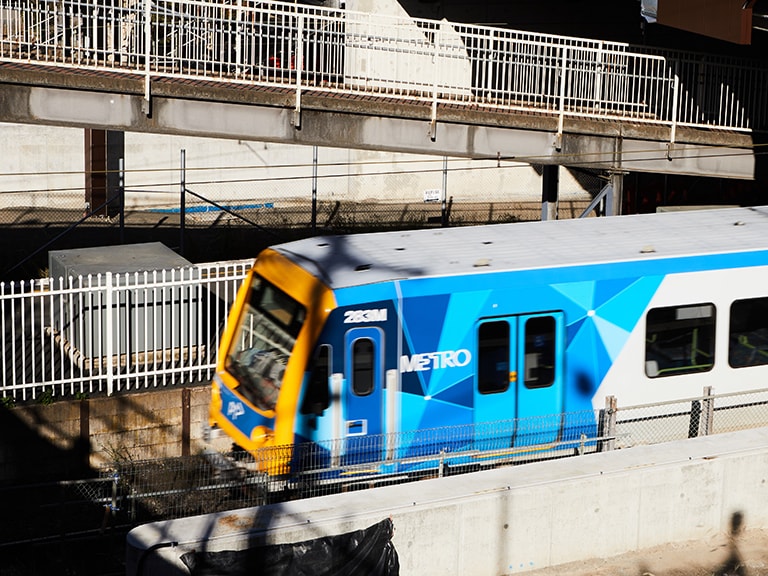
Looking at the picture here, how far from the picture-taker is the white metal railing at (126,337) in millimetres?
14461

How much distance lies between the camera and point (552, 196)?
68.4 ft

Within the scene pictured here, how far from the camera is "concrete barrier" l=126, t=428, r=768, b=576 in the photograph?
377 inches

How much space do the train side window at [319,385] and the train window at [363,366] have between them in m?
0.28

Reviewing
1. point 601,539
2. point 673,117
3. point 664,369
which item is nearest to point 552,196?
point 673,117

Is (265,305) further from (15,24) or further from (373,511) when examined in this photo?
(15,24)

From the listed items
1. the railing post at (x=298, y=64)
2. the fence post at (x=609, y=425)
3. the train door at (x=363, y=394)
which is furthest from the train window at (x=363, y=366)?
the railing post at (x=298, y=64)

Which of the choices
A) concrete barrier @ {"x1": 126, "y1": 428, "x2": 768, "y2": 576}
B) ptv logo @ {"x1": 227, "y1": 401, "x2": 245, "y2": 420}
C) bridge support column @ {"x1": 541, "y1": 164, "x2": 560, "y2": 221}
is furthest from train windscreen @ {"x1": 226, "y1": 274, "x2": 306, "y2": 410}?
bridge support column @ {"x1": 541, "y1": 164, "x2": 560, "y2": 221}

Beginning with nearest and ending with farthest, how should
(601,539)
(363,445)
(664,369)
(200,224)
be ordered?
(601,539) → (363,445) → (664,369) → (200,224)

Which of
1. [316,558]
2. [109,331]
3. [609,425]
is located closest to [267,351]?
[109,331]

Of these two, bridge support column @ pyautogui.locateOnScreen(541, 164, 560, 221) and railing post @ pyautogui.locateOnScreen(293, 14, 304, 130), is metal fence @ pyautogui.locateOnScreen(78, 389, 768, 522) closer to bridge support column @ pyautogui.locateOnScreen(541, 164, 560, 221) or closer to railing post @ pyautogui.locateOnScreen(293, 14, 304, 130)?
railing post @ pyautogui.locateOnScreen(293, 14, 304, 130)

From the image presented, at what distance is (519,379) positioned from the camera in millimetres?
12945

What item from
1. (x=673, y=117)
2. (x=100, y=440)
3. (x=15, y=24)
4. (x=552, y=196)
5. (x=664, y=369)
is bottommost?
(x=100, y=440)

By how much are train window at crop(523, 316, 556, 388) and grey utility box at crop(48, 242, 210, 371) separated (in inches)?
163

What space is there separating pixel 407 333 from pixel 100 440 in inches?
165
